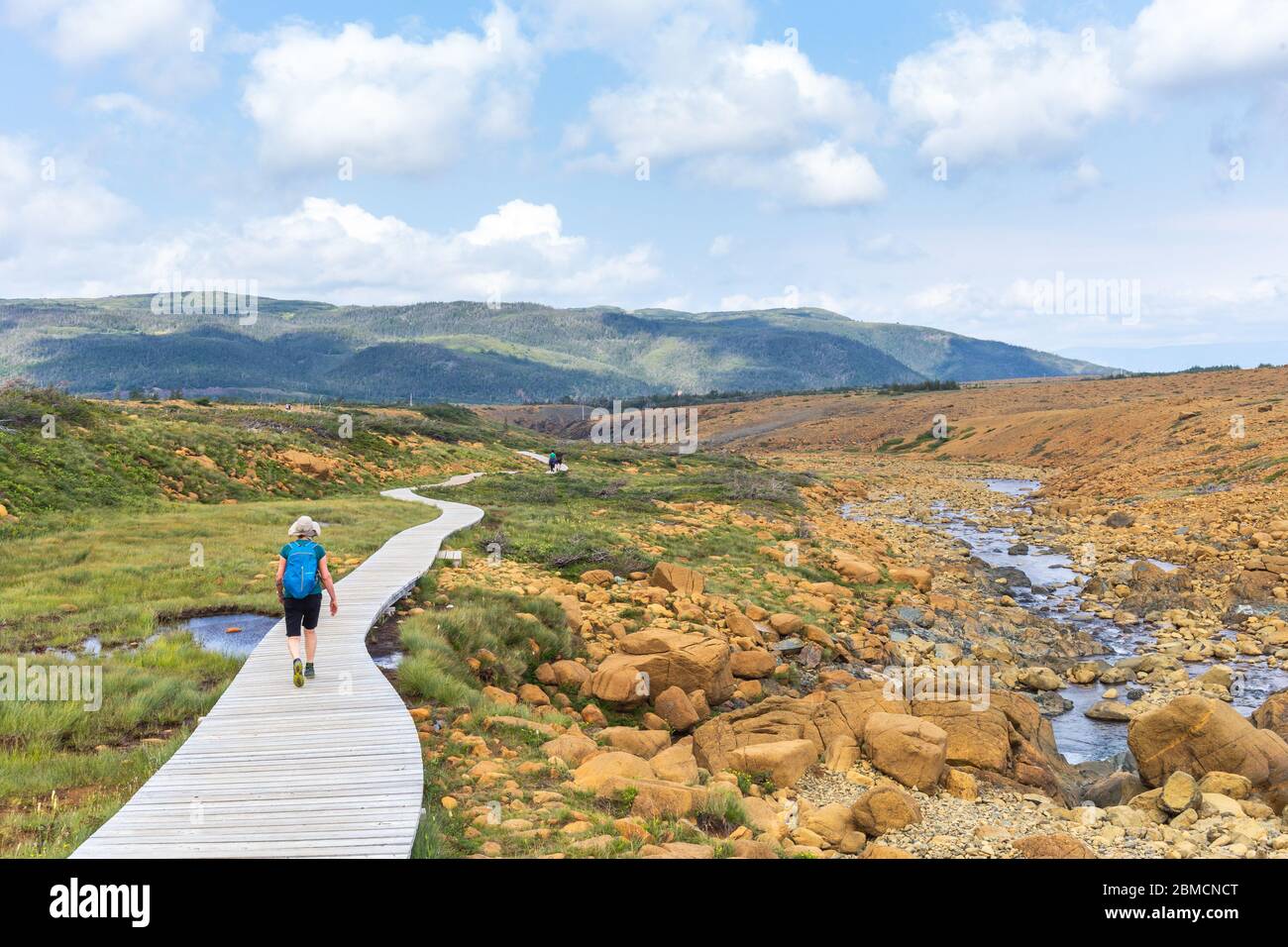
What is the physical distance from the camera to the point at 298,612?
10.3 meters

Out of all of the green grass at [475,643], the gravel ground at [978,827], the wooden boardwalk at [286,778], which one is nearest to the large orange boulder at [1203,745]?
the gravel ground at [978,827]

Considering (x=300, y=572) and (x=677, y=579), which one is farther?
(x=677, y=579)

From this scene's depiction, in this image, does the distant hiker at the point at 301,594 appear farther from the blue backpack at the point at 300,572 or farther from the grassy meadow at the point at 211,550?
the grassy meadow at the point at 211,550

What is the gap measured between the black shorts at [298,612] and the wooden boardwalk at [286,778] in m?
0.56

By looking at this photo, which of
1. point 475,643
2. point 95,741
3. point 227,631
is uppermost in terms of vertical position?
point 227,631

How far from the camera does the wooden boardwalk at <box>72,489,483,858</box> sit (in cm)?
611

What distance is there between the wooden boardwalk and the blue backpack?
3.44 feet

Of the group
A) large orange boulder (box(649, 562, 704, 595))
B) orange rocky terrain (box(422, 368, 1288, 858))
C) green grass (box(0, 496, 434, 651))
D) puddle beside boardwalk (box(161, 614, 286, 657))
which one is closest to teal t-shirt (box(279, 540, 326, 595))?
puddle beside boardwalk (box(161, 614, 286, 657))

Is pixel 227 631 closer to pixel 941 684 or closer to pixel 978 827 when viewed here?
pixel 978 827

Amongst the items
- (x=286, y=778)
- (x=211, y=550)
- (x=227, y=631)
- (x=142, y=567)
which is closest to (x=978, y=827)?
(x=286, y=778)

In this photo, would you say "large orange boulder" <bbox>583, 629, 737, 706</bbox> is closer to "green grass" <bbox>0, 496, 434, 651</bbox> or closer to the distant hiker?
the distant hiker

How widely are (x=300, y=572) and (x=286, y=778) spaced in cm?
360

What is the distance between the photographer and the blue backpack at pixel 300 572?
1027 centimetres

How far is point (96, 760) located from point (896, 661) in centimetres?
1350
